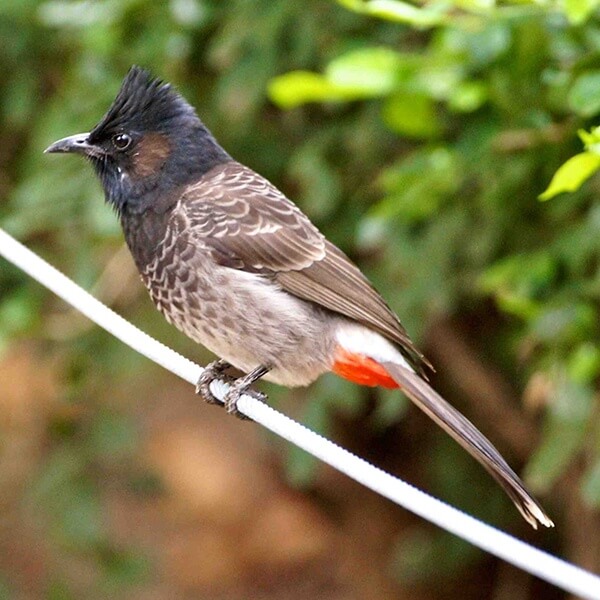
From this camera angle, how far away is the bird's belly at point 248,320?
10.0 ft

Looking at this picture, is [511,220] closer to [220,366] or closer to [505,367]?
[220,366]

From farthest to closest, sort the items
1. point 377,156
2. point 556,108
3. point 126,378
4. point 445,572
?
A: point 445,572, point 126,378, point 377,156, point 556,108

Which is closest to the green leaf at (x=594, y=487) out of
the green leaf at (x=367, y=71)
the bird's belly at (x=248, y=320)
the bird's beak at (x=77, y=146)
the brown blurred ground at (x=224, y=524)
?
the bird's belly at (x=248, y=320)

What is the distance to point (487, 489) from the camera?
4656 mm

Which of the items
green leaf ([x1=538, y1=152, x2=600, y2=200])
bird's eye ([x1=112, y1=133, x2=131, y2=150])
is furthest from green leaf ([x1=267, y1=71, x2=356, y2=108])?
green leaf ([x1=538, y1=152, x2=600, y2=200])

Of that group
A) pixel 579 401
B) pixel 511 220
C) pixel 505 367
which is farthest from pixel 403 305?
pixel 505 367

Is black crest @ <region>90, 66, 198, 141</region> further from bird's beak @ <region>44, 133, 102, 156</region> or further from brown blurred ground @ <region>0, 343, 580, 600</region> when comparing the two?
brown blurred ground @ <region>0, 343, 580, 600</region>

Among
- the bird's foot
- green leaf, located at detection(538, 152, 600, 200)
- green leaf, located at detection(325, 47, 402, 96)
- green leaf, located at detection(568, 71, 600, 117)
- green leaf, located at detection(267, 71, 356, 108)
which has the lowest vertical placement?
the bird's foot

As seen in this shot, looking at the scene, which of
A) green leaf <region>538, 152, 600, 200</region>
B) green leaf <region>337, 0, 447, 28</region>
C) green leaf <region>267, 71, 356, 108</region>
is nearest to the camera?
green leaf <region>538, 152, 600, 200</region>

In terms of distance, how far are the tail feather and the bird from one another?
0.03 m

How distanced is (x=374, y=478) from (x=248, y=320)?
1.37 metres

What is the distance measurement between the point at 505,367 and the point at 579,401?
4.46 ft

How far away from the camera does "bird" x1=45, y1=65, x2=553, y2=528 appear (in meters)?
3.06

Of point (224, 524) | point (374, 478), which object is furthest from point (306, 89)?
point (224, 524)
